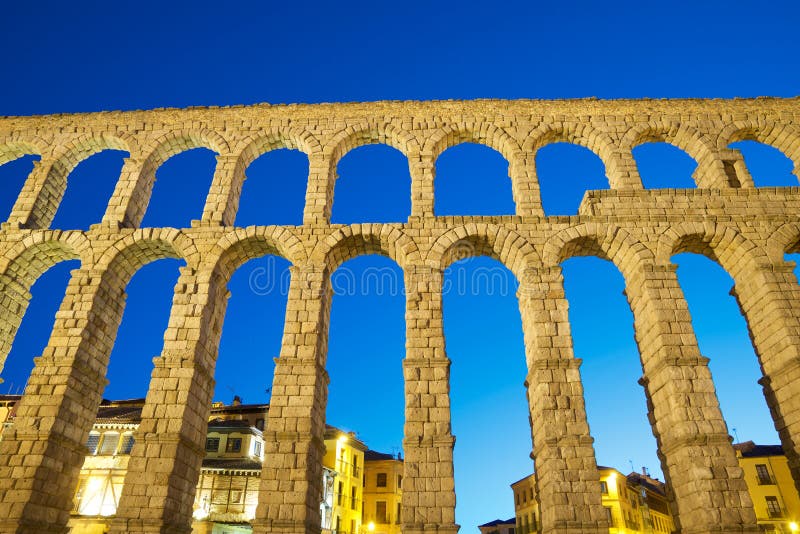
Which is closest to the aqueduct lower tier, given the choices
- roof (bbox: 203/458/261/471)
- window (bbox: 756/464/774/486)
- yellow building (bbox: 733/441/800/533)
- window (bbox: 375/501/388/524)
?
roof (bbox: 203/458/261/471)

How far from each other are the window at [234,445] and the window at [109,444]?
5298 millimetres

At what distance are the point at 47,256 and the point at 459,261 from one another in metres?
12.3

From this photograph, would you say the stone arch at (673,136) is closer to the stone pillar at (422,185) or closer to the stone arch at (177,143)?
the stone pillar at (422,185)

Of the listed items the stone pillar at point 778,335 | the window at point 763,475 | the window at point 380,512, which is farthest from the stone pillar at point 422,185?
the window at point 763,475

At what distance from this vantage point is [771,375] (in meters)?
13.0

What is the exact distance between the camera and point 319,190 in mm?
16125

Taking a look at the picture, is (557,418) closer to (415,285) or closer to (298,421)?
(415,285)

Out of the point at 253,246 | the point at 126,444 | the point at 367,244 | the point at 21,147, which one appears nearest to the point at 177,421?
the point at 253,246

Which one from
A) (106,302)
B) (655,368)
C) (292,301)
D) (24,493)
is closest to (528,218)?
(655,368)

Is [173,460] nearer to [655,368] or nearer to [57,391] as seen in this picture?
[57,391]

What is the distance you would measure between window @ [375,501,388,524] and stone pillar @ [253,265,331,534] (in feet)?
113

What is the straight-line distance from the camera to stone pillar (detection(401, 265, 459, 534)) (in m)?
11.0

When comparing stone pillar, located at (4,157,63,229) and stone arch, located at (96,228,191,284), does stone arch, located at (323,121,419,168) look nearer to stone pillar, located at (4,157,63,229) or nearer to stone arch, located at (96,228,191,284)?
stone arch, located at (96,228,191,284)

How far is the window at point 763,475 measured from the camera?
3875 cm
